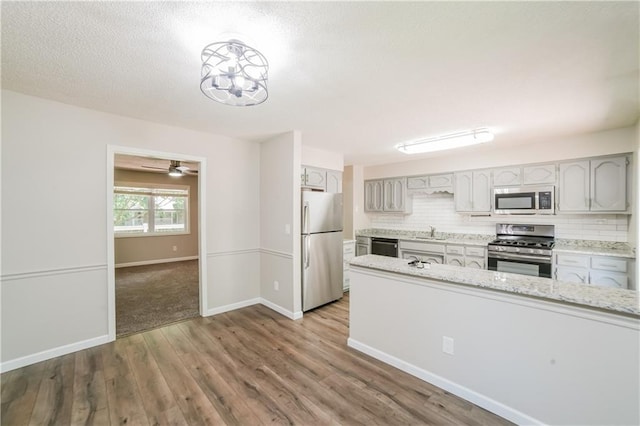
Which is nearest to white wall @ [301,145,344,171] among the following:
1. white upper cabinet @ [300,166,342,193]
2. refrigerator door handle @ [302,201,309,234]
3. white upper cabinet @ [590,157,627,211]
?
white upper cabinet @ [300,166,342,193]

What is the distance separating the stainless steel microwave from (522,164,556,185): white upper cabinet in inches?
3.5

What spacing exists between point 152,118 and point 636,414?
15.0 ft

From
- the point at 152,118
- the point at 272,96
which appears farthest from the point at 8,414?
the point at 272,96

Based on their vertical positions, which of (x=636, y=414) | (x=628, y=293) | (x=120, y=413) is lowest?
(x=120, y=413)

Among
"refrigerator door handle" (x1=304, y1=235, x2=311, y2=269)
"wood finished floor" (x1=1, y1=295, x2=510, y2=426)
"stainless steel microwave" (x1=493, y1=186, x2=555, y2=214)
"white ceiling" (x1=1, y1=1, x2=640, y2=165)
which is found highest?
"white ceiling" (x1=1, y1=1, x2=640, y2=165)

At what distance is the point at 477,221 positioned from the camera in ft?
15.4

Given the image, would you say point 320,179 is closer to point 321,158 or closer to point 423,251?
point 321,158

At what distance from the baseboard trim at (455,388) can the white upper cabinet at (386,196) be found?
3.43 metres

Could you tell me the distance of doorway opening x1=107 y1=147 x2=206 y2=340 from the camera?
3.67 meters

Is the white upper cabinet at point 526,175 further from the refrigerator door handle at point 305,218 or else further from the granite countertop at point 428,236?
the refrigerator door handle at point 305,218

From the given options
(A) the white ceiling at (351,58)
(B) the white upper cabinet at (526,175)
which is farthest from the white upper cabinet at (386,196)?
(A) the white ceiling at (351,58)

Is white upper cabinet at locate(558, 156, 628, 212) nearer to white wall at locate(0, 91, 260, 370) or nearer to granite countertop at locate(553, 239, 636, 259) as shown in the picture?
granite countertop at locate(553, 239, 636, 259)

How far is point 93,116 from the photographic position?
2760 millimetres

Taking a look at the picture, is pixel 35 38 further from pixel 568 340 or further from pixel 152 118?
pixel 568 340
